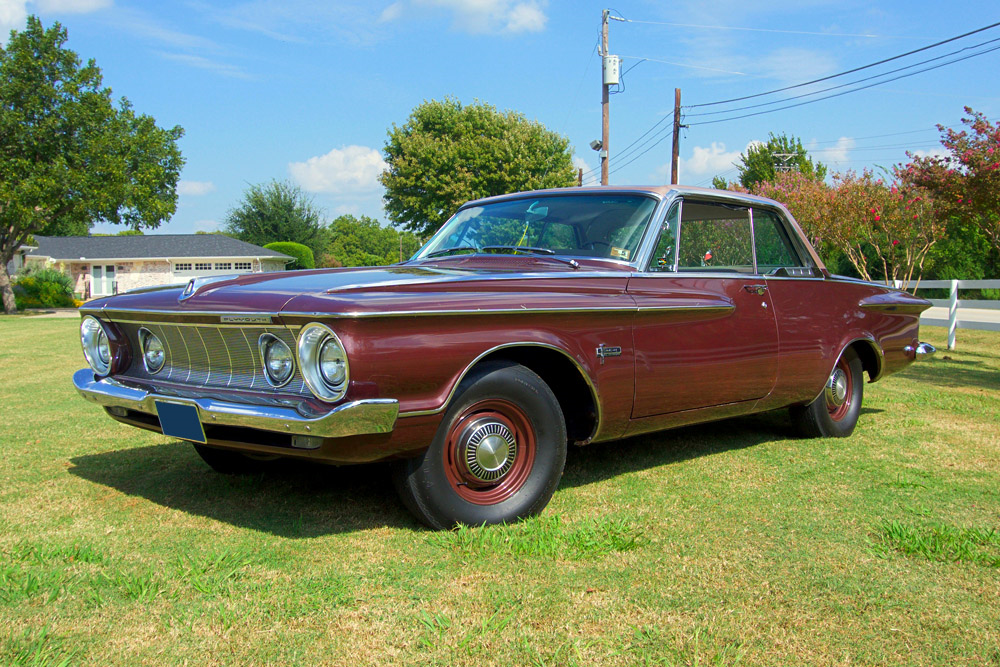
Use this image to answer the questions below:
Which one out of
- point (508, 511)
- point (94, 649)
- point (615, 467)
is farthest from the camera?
point (615, 467)

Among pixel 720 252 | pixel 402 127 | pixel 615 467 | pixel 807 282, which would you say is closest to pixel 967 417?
pixel 807 282

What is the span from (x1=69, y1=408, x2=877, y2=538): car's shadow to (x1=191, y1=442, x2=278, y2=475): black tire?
0.17 ft

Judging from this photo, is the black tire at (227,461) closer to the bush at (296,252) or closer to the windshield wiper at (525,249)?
the windshield wiper at (525,249)

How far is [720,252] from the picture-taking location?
481cm

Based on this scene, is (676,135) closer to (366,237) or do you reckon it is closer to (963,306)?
(963,306)

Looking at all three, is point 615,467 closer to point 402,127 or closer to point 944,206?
point 944,206

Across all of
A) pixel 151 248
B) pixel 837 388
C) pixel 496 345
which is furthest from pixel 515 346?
pixel 151 248

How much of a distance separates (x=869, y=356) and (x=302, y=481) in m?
3.89

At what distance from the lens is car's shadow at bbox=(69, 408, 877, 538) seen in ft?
11.5

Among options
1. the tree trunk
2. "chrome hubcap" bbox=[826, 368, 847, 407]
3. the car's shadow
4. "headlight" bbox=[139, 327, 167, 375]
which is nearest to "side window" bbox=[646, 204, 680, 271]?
the car's shadow

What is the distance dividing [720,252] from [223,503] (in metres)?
3.07

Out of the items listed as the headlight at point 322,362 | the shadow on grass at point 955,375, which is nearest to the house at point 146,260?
the shadow on grass at point 955,375

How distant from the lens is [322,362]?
2916 mm

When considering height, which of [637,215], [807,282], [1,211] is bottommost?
[807,282]
